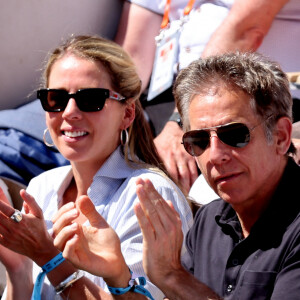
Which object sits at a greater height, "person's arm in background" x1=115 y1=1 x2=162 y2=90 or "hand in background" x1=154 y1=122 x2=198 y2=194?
"person's arm in background" x1=115 y1=1 x2=162 y2=90

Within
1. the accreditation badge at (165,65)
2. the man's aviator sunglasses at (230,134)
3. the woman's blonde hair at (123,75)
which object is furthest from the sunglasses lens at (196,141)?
the accreditation badge at (165,65)

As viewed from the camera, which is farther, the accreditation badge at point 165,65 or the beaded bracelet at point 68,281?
the accreditation badge at point 165,65

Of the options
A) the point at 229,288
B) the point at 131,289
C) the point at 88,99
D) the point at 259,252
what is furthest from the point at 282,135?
the point at 88,99

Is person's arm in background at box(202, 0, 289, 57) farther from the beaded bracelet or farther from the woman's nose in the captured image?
the beaded bracelet

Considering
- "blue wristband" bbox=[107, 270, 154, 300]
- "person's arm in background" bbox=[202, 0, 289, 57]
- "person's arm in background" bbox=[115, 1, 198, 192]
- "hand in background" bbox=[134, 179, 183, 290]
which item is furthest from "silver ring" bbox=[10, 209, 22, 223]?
"person's arm in background" bbox=[115, 1, 198, 192]

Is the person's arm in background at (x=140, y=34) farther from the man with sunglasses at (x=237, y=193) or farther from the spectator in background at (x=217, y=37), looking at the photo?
the man with sunglasses at (x=237, y=193)

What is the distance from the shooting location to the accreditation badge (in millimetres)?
3174

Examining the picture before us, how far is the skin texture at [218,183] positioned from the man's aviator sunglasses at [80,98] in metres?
0.63

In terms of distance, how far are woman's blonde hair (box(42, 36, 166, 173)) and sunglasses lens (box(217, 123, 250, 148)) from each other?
0.76 meters

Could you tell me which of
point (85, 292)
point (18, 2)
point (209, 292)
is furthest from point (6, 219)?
point (18, 2)

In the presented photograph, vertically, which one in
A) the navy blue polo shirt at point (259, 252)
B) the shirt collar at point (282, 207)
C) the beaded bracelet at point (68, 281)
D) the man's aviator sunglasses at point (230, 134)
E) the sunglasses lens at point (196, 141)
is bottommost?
the beaded bracelet at point (68, 281)

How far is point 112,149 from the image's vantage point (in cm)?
240

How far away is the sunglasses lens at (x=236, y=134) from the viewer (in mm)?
1665

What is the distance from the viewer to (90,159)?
7.76ft
